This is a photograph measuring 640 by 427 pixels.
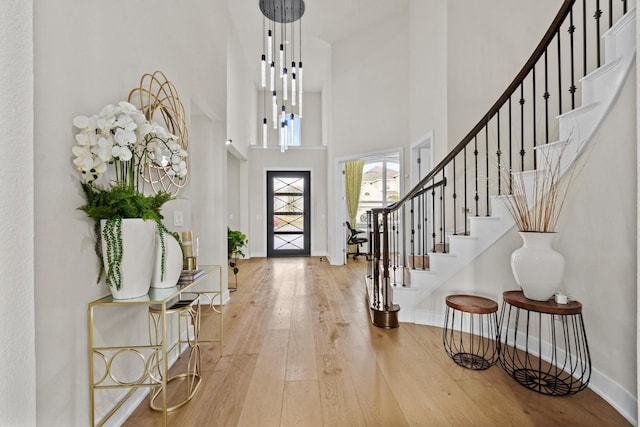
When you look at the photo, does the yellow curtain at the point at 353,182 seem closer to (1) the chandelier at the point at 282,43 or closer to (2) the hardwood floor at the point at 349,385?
(1) the chandelier at the point at 282,43

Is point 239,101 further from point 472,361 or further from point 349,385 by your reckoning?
point 472,361

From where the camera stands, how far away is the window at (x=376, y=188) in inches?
272

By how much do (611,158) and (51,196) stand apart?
118 inches

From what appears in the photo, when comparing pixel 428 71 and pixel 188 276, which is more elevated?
pixel 428 71

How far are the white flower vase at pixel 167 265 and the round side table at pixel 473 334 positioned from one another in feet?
6.39

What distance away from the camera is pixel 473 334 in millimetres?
2908

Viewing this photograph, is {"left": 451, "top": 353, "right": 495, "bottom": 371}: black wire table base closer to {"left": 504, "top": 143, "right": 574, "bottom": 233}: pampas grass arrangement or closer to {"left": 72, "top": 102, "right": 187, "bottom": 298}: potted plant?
{"left": 504, "top": 143, "right": 574, "bottom": 233}: pampas grass arrangement

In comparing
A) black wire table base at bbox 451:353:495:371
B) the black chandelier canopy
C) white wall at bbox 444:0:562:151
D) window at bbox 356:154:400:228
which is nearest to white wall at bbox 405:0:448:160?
white wall at bbox 444:0:562:151

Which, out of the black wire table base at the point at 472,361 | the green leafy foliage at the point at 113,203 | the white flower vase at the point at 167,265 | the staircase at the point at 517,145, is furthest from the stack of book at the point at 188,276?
the black wire table base at the point at 472,361

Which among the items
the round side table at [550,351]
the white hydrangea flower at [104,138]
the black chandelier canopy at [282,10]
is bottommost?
the round side table at [550,351]

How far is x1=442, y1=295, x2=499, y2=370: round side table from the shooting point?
90.2 inches

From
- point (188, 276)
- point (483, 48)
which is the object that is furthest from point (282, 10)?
point (188, 276)

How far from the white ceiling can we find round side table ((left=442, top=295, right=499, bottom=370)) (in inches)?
203

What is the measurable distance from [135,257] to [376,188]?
640cm
